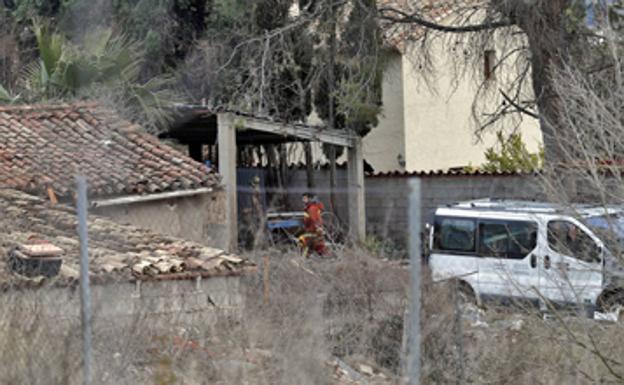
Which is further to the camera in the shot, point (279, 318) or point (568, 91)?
point (568, 91)

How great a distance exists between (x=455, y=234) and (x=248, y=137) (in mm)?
8898

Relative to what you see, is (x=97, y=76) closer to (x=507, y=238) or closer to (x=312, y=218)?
(x=312, y=218)

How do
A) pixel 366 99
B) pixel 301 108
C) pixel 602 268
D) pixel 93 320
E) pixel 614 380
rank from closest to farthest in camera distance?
pixel 93 320
pixel 614 380
pixel 602 268
pixel 366 99
pixel 301 108

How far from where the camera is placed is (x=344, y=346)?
36.7 ft

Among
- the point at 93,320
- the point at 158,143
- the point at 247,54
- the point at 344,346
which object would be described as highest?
the point at 247,54

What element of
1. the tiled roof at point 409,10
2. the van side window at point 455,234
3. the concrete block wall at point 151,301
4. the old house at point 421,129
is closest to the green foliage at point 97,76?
the tiled roof at point 409,10

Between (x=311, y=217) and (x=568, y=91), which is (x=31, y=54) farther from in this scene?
(x=568, y=91)

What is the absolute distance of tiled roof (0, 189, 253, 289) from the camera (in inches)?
382

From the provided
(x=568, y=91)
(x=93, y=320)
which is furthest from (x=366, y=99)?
(x=93, y=320)

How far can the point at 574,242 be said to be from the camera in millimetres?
10383

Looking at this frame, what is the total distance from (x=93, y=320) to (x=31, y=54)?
2188 cm

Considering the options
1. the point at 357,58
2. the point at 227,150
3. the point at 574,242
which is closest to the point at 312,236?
the point at 574,242

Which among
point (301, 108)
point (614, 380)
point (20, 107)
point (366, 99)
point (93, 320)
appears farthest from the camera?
point (301, 108)

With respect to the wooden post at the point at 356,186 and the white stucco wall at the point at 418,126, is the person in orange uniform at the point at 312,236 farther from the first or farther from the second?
the white stucco wall at the point at 418,126
